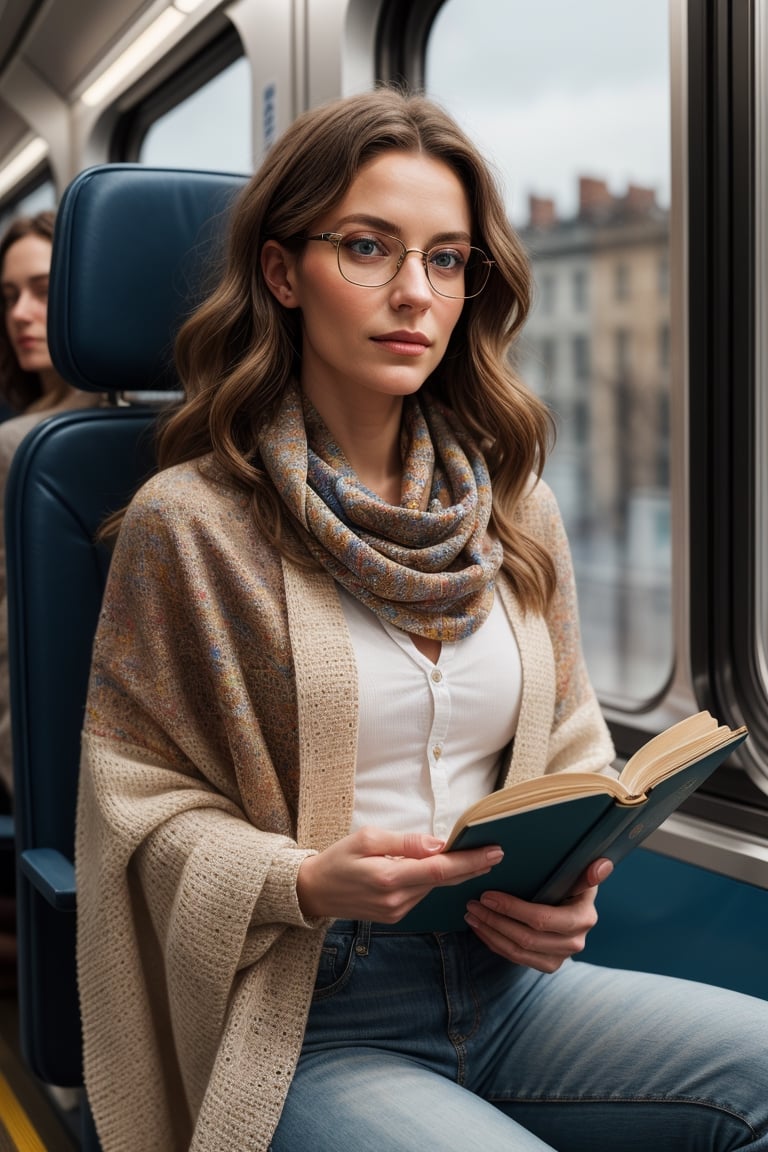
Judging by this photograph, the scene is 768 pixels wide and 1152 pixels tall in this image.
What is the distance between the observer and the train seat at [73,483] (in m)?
1.65

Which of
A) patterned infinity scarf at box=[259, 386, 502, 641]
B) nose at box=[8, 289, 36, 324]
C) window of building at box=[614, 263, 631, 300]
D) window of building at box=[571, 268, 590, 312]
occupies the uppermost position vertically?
window of building at box=[614, 263, 631, 300]

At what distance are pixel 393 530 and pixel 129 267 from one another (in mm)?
595

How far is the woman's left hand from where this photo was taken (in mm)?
1284

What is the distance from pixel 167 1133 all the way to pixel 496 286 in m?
1.13

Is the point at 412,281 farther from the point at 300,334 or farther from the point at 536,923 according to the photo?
the point at 536,923

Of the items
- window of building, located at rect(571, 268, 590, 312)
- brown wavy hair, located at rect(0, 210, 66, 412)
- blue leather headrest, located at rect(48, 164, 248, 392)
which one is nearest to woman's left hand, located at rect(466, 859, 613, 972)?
blue leather headrest, located at rect(48, 164, 248, 392)

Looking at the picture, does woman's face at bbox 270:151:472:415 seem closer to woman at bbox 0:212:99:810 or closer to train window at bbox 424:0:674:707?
train window at bbox 424:0:674:707

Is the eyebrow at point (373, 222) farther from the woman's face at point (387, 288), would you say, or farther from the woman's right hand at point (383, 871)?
the woman's right hand at point (383, 871)

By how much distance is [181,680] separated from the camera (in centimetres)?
139

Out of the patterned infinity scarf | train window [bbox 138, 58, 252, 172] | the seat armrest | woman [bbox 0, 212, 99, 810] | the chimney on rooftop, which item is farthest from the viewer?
train window [bbox 138, 58, 252, 172]

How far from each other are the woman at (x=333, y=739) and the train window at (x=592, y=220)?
0.28 metres

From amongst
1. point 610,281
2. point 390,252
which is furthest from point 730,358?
point 610,281

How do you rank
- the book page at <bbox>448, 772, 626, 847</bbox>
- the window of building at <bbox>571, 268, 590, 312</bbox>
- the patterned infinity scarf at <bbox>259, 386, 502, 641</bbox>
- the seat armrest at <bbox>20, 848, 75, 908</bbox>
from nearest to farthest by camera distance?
the book page at <bbox>448, 772, 626, 847</bbox> < the patterned infinity scarf at <bbox>259, 386, 502, 641</bbox> < the seat armrest at <bbox>20, 848, 75, 908</bbox> < the window of building at <bbox>571, 268, 590, 312</bbox>

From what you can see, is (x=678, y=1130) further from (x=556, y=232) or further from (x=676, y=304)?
(x=556, y=232)
